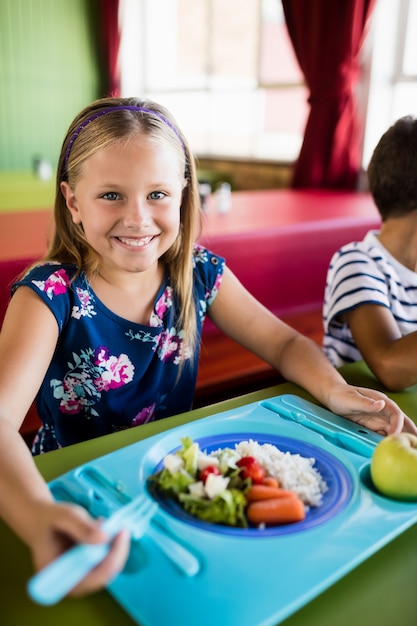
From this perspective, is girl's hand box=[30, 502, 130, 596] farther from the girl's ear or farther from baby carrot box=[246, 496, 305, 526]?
the girl's ear

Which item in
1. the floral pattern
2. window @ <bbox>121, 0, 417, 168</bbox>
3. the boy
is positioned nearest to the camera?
the floral pattern

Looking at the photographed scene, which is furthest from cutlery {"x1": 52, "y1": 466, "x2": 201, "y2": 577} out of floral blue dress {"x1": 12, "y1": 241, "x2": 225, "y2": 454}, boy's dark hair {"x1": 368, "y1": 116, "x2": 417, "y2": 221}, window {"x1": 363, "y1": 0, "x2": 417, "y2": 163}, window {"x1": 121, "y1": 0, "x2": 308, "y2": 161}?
window {"x1": 121, "y1": 0, "x2": 308, "y2": 161}

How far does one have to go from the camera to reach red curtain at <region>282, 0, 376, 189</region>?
3.46 meters

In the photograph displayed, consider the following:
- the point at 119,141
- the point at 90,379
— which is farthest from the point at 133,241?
the point at 90,379

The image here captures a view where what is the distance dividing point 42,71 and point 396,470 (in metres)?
5.98

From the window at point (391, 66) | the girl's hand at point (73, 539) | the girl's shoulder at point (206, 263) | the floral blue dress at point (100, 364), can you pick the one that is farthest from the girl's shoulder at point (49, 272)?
the window at point (391, 66)

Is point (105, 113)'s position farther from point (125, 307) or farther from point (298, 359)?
point (298, 359)

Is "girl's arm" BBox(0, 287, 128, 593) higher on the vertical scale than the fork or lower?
lower

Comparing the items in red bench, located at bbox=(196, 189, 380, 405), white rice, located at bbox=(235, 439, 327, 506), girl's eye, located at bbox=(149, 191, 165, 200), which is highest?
girl's eye, located at bbox=(149, 191, 165, 200)

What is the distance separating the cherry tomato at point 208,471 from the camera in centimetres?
65

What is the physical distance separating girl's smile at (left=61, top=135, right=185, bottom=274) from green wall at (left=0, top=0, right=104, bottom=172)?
205 inches

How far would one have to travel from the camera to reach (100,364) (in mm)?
1044

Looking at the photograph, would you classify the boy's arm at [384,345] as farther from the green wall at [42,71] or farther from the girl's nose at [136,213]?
the green wall at [42,71]

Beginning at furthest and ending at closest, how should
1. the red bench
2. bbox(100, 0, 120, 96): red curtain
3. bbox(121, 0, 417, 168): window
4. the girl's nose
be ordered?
bbox(100, 0, 120, 96): red curtain < bbox(121, 0, 417, 168): window < the red bench < the girl's nose
